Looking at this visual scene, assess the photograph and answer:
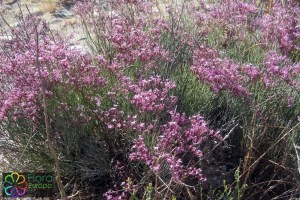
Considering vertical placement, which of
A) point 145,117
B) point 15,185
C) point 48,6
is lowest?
point 48,6

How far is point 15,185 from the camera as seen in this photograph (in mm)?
2816

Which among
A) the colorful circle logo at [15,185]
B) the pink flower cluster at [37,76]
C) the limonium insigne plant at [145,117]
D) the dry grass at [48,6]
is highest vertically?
the pink flower cluster at [37,76]

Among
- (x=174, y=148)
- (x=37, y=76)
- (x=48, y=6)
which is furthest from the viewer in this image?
→ (x=48, y=6)

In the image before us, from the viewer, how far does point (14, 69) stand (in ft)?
9.27

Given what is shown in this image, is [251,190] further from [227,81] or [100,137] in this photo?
[100,137]

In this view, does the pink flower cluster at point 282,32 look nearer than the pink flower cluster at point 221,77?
No

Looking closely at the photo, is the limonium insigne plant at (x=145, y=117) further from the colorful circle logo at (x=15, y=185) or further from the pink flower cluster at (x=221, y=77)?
the colorful circle logo at (x=15, y=185)

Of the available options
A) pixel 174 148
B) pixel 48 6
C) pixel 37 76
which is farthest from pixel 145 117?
pixel 48 6

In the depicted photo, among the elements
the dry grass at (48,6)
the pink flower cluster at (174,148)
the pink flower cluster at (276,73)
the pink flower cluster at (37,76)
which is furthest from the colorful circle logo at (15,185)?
the dry grass at (48,6)

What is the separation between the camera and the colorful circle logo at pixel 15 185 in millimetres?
2766

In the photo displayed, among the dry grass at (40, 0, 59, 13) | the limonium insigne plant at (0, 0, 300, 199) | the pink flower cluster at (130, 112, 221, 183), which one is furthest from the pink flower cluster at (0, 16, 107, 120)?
the dry grass at (40, 0, 59, 13)

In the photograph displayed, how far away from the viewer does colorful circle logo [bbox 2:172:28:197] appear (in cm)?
277

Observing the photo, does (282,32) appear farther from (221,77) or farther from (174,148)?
(174,148)

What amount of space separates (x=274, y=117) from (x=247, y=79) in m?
0.37
